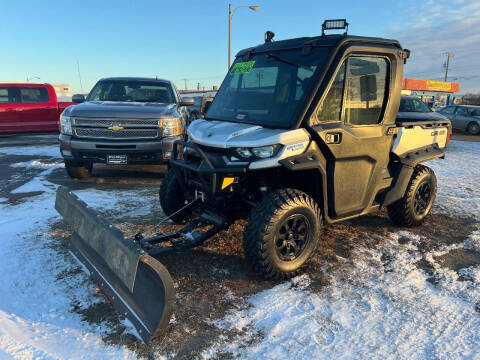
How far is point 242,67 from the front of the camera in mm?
4094

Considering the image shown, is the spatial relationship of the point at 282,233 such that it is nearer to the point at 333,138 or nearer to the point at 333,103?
the point at 333,138

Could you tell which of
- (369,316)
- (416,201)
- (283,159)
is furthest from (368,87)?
(369,316)

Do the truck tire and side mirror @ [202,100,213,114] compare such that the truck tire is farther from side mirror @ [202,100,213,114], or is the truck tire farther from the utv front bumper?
side mirror @ [202,100,213,114]

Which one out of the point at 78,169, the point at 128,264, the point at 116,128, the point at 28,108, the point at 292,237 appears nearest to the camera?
the point at 128,264

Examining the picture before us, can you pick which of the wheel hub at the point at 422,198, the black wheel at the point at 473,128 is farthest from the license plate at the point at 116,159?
the black wheel at the point at 473,128

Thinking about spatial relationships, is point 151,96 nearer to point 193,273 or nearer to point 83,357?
point 193,273

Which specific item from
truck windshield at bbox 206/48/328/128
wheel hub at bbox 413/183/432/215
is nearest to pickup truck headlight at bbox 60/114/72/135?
truck windshield at bbox 206/48/328/128

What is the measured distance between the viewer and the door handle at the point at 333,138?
3361 millimetres

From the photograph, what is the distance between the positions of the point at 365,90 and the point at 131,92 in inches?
205

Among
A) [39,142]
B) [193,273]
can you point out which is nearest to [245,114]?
[193,273]

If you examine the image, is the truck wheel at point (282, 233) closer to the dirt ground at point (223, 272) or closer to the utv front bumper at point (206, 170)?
the dirt ground at point (223, 272)

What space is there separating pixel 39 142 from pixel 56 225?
9.43 meters

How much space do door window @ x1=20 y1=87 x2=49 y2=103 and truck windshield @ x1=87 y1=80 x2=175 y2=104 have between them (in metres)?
6.37

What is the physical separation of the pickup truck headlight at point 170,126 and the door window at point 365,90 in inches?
142
